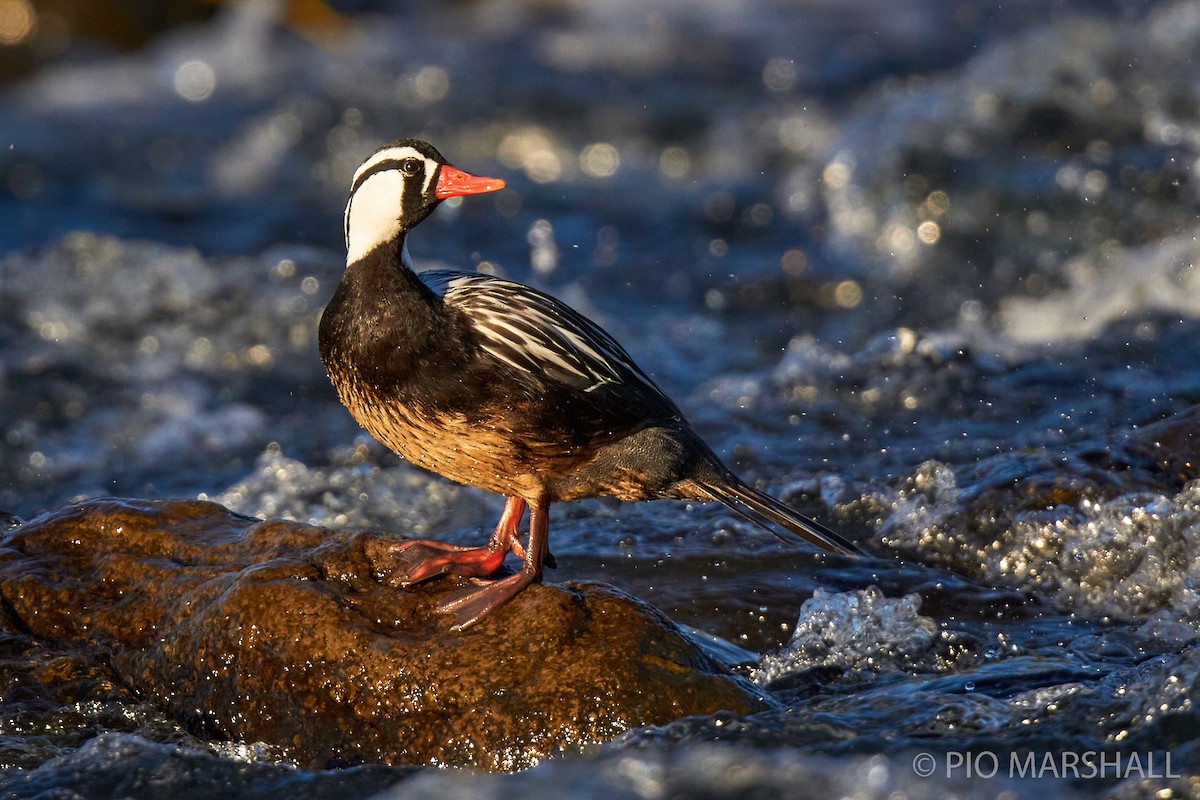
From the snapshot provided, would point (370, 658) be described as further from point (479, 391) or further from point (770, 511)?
point (770, 511)

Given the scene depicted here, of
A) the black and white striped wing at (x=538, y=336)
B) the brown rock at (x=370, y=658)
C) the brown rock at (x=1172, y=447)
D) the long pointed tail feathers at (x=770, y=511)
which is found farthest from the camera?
the brown rock at (x=1172, y=447)

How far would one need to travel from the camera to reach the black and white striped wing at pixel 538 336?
4.94 m

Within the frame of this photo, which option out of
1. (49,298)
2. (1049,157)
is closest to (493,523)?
(49,298)

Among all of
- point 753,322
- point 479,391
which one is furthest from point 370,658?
point 753,322

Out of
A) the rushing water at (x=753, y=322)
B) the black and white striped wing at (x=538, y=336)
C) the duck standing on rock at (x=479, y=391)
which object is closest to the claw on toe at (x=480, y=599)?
the duck standing on rock at (x=479, y=391)

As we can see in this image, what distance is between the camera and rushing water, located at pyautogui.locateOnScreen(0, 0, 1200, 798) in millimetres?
4734

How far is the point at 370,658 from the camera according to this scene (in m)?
4.61

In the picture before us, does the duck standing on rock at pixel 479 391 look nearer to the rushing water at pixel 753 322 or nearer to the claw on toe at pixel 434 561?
the claw on toe at pixel 434 561

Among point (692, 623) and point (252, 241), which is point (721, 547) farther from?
point (252, 241)

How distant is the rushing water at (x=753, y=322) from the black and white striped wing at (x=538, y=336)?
126 cm

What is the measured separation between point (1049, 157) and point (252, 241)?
6668 millimetres

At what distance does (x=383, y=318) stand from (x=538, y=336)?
54 cm

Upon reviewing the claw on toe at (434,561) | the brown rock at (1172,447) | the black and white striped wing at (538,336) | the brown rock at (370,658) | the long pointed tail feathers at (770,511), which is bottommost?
the brown rock at (370,658)

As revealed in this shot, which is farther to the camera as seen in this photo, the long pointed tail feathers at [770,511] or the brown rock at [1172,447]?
the brown rock at [1172,447]
